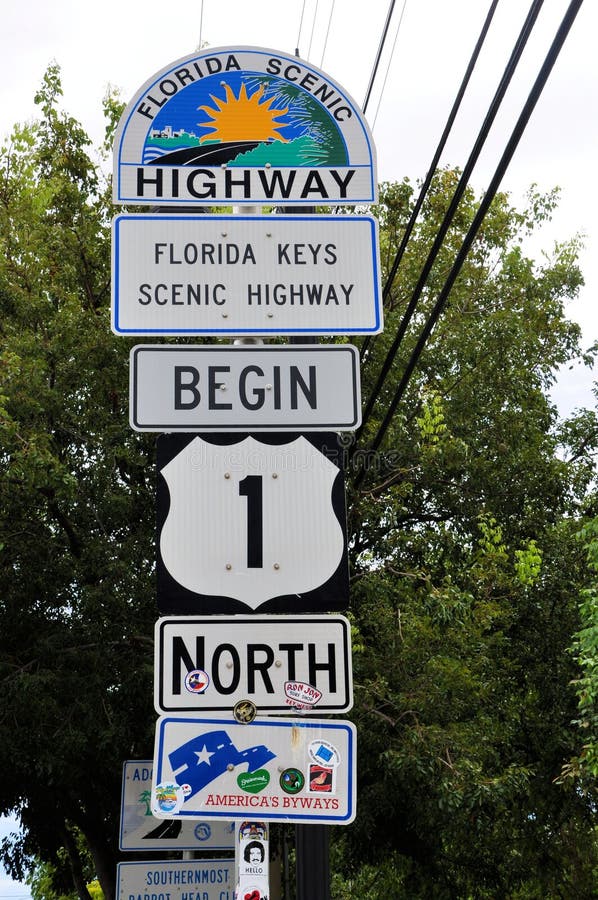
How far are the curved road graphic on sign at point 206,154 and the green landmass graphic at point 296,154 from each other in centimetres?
2

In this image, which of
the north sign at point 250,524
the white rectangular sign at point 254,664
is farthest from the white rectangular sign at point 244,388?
the white rectangular sign at point 254,664

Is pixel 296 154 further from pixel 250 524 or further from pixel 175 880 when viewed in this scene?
pixel 175 880

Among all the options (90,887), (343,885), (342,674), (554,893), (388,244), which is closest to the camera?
(342,674)

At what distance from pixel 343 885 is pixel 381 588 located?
49.3 feet

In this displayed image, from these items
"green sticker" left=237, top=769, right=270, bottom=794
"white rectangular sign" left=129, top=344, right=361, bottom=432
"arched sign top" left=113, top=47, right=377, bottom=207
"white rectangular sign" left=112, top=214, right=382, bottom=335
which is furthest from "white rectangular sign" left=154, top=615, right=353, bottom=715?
"arched sign top" left=113, top=47, right=377, bottom=207

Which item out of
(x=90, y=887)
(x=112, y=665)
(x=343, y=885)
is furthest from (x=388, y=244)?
(x=90, y=887)

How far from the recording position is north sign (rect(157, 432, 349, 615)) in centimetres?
308

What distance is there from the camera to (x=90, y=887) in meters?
29.8

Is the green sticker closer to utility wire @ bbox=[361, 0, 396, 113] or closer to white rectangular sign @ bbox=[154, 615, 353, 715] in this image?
white rectangular sign @ bbox=[154, 615, 353, 715]

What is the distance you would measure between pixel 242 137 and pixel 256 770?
7.24 feet

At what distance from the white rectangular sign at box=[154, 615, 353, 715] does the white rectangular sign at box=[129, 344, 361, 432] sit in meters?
0.63

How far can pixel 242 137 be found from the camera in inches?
147

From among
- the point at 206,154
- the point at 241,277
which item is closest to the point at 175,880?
the point at 241,277

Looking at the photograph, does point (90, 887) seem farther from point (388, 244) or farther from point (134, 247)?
point (134, 247)
